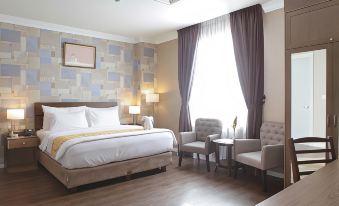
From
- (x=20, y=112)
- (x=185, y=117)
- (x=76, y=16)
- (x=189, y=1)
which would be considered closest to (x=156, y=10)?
(x=189, y=1)

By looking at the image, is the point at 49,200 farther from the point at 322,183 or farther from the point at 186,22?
the point at 186,22

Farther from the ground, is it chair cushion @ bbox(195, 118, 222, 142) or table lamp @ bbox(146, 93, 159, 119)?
table lamp @ bbox(146, 93, 159, 119)

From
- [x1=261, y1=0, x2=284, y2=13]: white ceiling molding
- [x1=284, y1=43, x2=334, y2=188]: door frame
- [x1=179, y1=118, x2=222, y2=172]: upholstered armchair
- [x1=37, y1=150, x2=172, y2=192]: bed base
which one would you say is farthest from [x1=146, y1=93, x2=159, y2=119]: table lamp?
[x1=284, y1=43, x2=334, y2=188]: door frame

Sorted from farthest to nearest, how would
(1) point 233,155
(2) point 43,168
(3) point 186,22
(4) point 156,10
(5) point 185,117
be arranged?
(5) point 185,117 → (3) point 186,22 → (2) point 43,168 → (4) point 156,10 → (1) point 233,155

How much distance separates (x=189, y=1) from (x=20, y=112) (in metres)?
3.42

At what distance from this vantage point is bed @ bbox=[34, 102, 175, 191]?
3262mm

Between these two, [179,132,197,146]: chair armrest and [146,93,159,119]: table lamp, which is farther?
[146,93,159,119]: table lamp

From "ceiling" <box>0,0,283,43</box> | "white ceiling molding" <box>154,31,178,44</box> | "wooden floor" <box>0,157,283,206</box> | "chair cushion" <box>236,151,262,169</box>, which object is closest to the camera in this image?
"wooden floor" <box>0,157,283,206</box>

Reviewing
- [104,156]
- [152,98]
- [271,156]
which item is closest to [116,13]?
[152,98]

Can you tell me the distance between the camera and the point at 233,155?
395cm

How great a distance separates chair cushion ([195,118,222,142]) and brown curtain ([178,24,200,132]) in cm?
39

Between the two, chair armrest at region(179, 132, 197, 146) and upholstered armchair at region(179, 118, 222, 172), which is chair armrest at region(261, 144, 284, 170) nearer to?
upholstered armchair at region(179, 118, 222, 172)

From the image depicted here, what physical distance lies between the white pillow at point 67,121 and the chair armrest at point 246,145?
2.83m

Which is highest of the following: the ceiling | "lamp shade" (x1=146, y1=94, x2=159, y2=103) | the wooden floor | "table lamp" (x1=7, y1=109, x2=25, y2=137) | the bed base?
the ceiling
